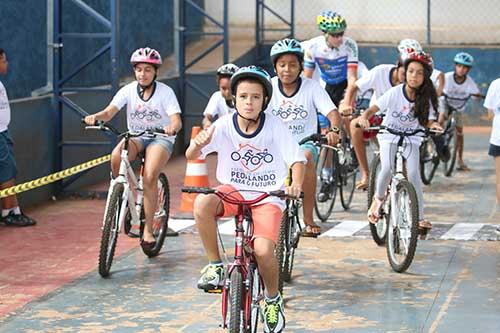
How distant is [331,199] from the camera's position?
1430cm

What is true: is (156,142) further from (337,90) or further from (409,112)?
(337,90)

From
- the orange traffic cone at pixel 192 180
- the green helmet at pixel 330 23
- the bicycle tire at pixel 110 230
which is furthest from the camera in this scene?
the green helmet at pixel 330 23

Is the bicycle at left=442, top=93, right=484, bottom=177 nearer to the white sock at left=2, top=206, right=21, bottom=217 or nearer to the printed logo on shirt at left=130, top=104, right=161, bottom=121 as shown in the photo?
the white sock at left=2, top=206, right=21, bottom=217

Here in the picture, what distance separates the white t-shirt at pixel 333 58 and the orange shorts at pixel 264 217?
776 centimetres

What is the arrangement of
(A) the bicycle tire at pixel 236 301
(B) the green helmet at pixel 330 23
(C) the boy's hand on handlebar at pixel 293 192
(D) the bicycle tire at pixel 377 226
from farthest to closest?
1. (B) the green helmet at pixel 330 23
2. (D) the bicycle tire at pixel 377 226
3. (C) the boy's hand on handlebar at pixel 293 192
4. (A) the bicycle tire at pixel 236 301

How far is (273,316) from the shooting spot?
26.4 feet

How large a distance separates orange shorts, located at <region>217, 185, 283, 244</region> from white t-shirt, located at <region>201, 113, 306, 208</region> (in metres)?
0.22

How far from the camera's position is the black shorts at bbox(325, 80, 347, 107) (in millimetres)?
16203

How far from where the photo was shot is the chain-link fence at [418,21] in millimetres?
25844

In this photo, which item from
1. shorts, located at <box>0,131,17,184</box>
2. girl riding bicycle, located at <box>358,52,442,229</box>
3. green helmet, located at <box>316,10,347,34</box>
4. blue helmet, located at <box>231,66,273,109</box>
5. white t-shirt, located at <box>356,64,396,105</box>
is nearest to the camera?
blue helmet, located at <box>231,66,273,109</box>

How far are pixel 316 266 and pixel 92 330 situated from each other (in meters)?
2.96

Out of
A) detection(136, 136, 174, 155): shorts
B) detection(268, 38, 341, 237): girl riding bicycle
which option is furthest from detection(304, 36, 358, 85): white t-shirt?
detection(268, 38, 341, 237): girl riding bicycle

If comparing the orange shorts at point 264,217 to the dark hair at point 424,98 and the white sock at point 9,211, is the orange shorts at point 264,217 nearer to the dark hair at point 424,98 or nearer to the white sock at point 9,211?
the dark hair at point 424,98

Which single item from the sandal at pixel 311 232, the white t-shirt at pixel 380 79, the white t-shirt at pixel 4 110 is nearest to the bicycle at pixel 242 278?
the sandal at pixel 311 232
